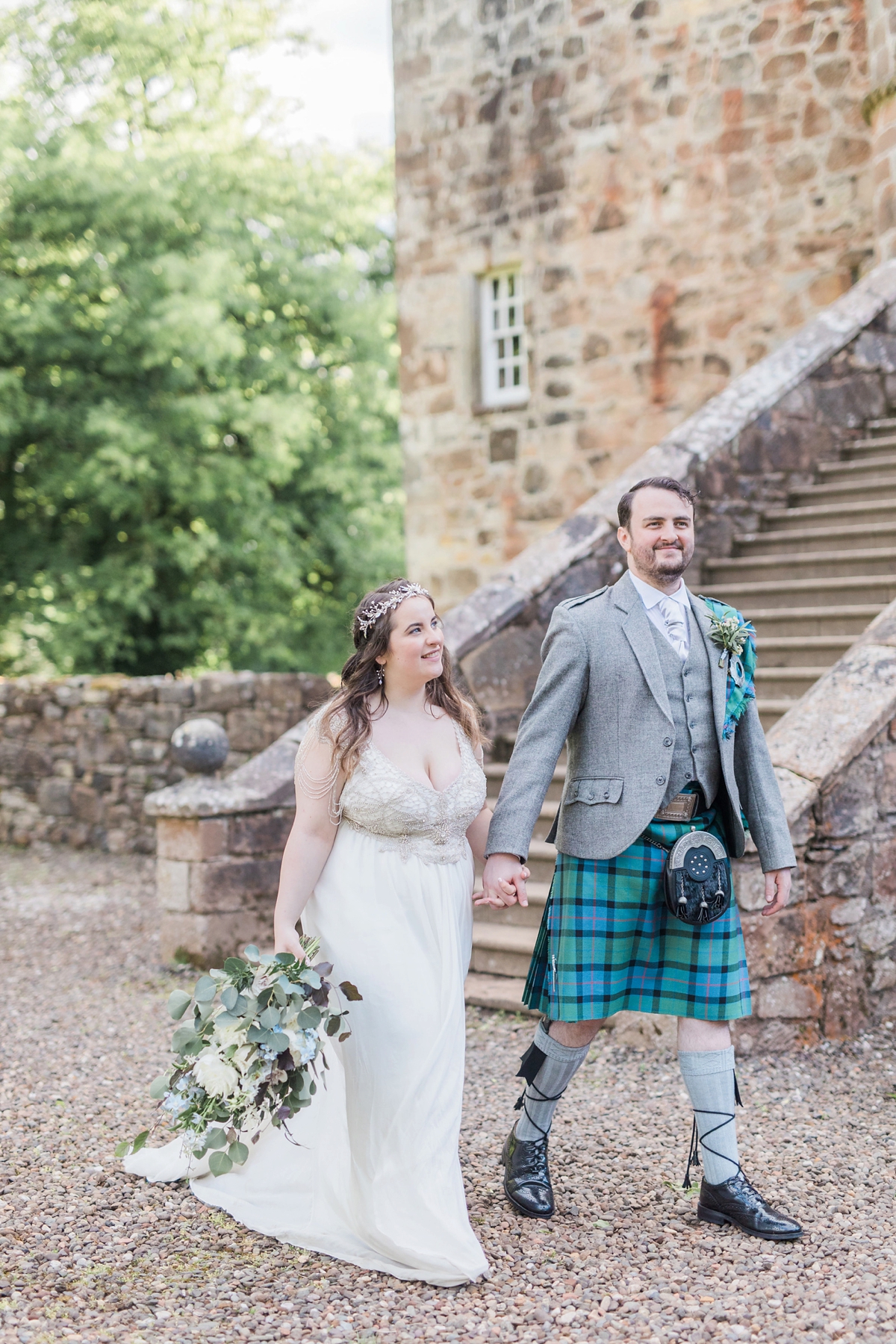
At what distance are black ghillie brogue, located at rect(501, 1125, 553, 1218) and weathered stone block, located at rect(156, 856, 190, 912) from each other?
3.21 metres

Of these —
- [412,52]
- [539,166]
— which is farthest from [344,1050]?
[412,52]

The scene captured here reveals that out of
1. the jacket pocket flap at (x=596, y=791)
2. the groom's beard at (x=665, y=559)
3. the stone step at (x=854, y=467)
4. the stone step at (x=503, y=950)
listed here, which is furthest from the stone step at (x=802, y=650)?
the jacket pocket flap at (x=596, y=791)

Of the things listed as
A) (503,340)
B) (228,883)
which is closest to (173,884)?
(228,883)

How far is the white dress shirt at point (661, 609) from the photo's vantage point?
10.9 ft

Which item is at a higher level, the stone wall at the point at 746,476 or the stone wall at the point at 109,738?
the stone wall at the point at 746,476

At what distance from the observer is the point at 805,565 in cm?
680

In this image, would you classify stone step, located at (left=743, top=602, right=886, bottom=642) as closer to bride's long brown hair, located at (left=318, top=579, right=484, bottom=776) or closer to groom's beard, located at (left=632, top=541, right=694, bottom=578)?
groom's beard, located at (left=632, top=541, right=694, bottom=578)

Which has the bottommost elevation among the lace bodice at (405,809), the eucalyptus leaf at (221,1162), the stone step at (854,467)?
the eucalyptus leaf at (221,1162)

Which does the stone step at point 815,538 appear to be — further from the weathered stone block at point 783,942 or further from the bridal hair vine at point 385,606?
the bridal hair vine at point 385,606

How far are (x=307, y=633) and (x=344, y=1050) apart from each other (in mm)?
14658

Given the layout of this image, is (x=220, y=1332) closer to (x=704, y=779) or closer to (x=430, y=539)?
(x=704, y=779)

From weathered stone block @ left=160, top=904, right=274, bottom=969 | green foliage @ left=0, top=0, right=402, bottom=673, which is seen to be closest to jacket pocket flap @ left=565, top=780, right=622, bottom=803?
weathered stone block @ left=160, top=904, right=274, bottom=969

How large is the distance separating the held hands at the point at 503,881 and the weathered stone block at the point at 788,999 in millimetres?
1635

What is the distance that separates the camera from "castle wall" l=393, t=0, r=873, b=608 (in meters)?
9.38
